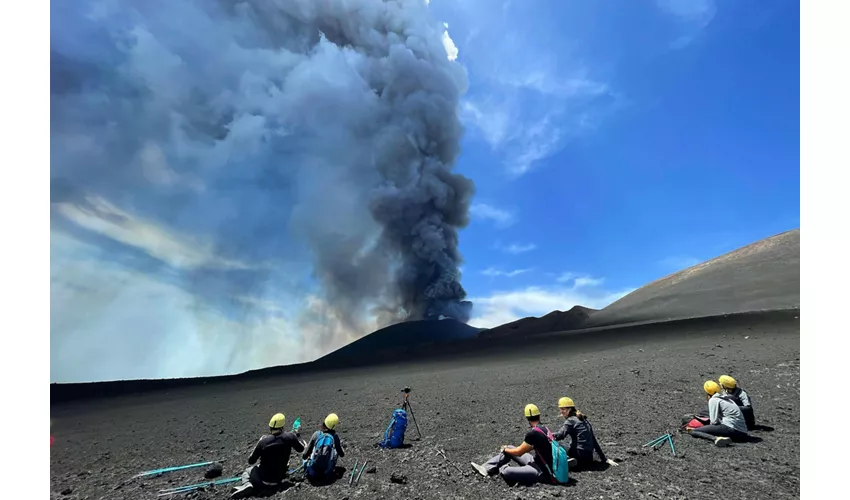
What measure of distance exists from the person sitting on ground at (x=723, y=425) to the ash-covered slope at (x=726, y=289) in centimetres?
2981

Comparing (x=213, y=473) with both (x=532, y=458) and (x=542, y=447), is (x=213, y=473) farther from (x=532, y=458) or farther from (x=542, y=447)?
(x=542, y=447)

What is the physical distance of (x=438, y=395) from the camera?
14.8m

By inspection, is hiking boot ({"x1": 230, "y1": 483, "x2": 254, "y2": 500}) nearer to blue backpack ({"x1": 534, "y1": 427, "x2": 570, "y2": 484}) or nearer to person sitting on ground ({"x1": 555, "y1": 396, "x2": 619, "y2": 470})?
blue backpack ({"x1": 534, "y1": 427, "x2": 570, "y2": 484})

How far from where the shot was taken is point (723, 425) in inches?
296

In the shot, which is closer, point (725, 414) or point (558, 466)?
point (558, 466)

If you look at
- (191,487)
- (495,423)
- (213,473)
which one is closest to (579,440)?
(495,423)

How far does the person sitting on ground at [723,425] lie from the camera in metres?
7.42

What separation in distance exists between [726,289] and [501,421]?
135 ft

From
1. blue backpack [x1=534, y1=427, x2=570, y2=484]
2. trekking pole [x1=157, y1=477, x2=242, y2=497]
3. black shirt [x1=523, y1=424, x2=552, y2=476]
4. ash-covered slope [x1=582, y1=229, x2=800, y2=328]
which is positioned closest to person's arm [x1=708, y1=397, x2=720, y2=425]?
blue backpack [x1=534, y1=427, x2=570, y2=484]

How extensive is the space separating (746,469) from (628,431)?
8.44ft

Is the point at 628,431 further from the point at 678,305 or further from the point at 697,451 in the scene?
the point at 678,305

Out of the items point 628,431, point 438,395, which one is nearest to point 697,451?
point 628,431

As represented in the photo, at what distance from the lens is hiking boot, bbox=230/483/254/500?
620 centimetres

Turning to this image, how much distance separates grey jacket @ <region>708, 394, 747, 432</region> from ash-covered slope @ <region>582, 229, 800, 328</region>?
1173 inches
